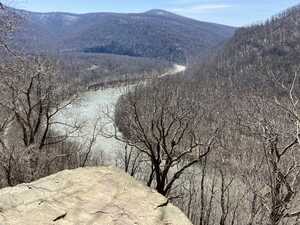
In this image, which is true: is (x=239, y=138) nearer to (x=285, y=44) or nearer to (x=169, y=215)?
(x=169, y=215)

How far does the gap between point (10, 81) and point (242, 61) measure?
148328 millimetres

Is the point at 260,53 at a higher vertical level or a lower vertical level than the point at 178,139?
higher

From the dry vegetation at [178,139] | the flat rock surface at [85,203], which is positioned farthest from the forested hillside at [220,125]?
the flat rock surface at [85,203]

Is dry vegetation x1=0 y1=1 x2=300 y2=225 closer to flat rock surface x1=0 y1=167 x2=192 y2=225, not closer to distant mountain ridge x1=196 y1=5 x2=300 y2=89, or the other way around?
flat rock surface x1=0 y1=167 x2=192 y2=225

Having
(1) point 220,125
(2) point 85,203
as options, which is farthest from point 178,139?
(1) point 220,125

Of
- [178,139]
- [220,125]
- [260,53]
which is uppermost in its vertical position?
[260,53]

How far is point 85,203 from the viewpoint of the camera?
971cm

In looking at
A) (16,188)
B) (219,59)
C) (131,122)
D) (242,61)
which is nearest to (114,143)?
(131,122)

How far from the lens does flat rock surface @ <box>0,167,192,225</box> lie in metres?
9.05

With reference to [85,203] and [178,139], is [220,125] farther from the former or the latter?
[85,203]

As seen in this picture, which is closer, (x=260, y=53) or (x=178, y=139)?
(x=178, y=139)

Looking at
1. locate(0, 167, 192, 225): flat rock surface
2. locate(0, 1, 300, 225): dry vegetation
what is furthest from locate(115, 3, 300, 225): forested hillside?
locate(0, 167, 192, 225): flat rock surface

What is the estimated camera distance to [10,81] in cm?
2309

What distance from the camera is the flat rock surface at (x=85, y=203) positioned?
905cm
